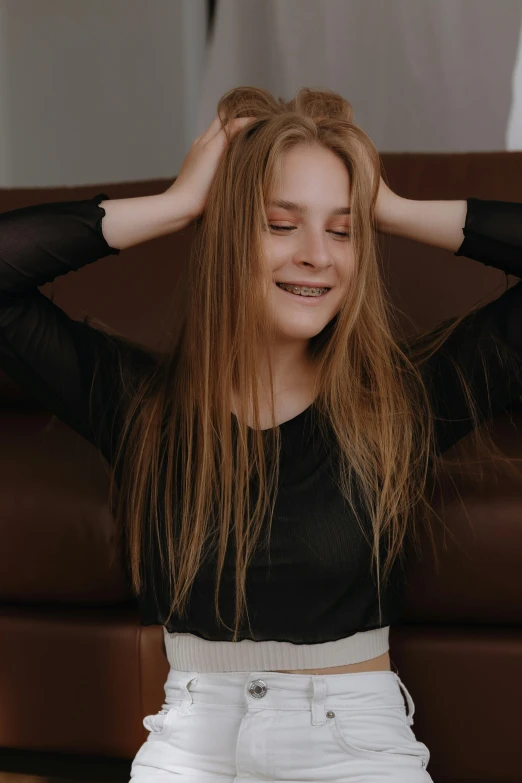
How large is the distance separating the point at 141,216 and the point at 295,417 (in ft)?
1.06

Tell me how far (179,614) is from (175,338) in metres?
0.38

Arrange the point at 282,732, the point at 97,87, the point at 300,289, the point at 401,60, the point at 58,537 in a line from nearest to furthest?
the point at 282,732
the point at 300,289
the point at 58,537
the point at 401,60
the point at 97,87

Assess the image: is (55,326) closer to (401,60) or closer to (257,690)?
(257,690)

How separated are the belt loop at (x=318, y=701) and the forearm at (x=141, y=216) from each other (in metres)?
0.58

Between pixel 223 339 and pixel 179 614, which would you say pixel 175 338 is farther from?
pixel 179 614

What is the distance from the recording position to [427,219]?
112 cm

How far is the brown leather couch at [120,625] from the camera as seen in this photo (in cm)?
115

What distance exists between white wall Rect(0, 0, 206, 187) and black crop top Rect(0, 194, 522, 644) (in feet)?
4.86

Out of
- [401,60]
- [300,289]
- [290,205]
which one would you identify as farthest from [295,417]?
[401,60]

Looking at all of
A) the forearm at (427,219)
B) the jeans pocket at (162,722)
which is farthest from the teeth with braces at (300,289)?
Answer: the jeans pocket at (162,722)

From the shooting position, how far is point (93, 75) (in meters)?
2.56

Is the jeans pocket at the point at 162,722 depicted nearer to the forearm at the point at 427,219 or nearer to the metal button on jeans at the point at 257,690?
the metal button on jeans at the point at 257,690

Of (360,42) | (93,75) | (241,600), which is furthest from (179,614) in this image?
(93,75)

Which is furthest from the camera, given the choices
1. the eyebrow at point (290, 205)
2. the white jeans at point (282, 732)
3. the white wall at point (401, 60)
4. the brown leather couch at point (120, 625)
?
the white wall at point (401, 60)
